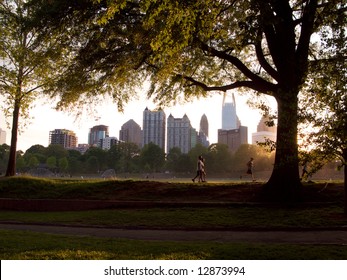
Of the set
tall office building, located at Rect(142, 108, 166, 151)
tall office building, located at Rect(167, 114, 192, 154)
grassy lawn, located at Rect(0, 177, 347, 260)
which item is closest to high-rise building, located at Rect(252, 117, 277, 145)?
grassy lawn, located at Rect(0, 177, 347, 260)

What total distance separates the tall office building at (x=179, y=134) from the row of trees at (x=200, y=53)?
156 metres

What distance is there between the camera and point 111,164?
13025cm

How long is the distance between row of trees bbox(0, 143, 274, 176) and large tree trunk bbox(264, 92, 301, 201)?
83.9m

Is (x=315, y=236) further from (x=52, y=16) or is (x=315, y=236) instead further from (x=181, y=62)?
(x=52, y=16)

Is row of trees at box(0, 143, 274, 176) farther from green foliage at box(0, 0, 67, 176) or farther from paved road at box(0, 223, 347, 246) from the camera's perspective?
paved road at box(0, 223, 347, 246)

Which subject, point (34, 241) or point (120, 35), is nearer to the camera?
point (34, 241)

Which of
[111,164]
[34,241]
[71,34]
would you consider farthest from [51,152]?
[34,241]

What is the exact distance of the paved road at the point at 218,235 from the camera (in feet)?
33.7

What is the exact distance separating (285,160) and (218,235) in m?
5.25

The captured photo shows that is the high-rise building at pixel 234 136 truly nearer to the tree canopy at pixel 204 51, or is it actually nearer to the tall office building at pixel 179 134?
the tall office building at pixel 179 134

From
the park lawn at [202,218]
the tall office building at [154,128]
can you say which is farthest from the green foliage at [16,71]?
the tall office building at [154,128]

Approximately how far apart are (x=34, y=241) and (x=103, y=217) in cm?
588

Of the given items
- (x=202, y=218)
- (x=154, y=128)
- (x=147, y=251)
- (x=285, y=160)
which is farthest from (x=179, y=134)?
(x=147, y=251)

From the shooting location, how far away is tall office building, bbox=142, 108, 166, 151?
Answer: 175250mm
